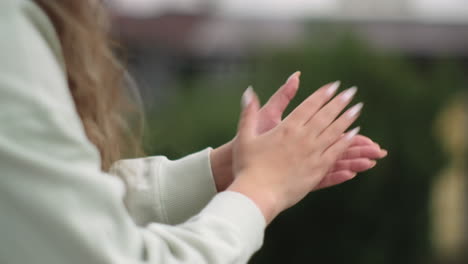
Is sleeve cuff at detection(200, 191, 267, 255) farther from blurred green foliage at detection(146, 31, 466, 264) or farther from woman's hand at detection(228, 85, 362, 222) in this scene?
blurred green foliage at detection(146, 31, 466, 264)

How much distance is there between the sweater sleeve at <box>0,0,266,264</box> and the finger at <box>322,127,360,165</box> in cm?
36

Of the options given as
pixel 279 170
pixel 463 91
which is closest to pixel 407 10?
pixel 463 91

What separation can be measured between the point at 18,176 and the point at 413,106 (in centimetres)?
500

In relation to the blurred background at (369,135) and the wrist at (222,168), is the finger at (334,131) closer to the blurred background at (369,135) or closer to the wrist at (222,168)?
the wrist at (222,168)

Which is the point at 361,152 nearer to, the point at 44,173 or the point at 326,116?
the point at 326,116

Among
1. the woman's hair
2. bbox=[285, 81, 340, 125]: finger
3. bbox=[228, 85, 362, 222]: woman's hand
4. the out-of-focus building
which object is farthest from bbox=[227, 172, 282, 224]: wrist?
the out-of-focus building

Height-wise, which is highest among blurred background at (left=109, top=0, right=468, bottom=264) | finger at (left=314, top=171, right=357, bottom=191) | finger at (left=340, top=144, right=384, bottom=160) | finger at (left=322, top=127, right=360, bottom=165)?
finger at (left=322, top=127, right=360, bottom=165)

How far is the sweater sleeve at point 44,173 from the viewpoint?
948 millimetres

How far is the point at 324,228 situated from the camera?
16.8 feet

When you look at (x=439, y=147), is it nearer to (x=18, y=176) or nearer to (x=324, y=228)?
(x=324, y=228)

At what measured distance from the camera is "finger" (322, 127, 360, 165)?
1239 mm

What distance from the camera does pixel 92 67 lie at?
1.12 meters

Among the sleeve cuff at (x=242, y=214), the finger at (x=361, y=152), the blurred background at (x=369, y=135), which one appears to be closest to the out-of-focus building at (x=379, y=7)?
the blurred background at (x=369, y=135)

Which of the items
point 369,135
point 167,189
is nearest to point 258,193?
point 167,189
